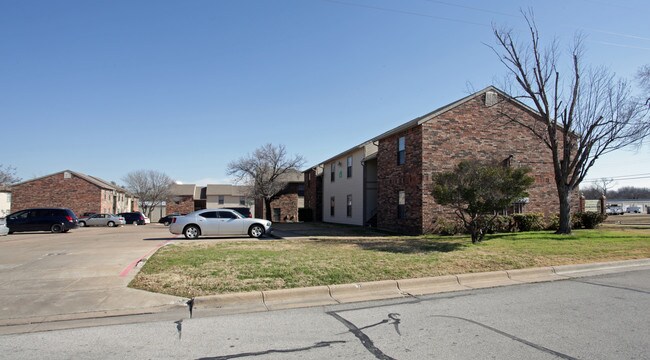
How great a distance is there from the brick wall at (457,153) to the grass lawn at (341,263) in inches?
246

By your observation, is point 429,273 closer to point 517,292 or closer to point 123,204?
point 517,292

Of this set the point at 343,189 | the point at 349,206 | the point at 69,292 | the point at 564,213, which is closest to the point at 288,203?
the point at 343,189

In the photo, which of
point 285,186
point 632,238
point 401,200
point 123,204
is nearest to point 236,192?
point 123,204

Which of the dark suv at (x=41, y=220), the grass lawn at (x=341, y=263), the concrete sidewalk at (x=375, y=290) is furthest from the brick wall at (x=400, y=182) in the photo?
the dark suv at (x=41, y=220)

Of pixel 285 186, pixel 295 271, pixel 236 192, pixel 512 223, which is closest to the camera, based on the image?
pixel 295 271

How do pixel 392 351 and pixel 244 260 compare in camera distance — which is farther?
pixel 244 260

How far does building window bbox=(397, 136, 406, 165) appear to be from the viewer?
22562 mm

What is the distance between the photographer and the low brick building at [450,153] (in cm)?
2038

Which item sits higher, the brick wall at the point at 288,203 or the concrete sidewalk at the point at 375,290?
the brick wall at the point at 288,203

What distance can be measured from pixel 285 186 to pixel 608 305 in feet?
136

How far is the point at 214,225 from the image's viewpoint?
20.4 m

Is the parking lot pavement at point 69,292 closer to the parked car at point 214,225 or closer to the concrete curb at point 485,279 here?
the concrete curb at point 485,279

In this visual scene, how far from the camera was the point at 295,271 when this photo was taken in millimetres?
9281

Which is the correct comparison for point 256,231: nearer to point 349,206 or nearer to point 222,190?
point 349,206
